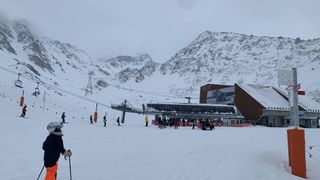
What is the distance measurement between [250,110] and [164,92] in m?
111

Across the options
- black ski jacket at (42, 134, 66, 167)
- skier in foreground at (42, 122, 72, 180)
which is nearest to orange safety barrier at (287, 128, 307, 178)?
skier in foreground at (42, 122, 72, 180)

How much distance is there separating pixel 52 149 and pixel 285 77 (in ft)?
30.2

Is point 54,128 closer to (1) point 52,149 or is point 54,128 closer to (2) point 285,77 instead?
(1) point 52,149

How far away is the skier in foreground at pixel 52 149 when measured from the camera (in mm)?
7578

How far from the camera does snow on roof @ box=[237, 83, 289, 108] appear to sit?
72.1m

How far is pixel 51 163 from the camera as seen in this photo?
7.59 metres

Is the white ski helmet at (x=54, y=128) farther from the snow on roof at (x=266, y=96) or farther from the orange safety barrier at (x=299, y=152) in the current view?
the snow on roof at (x=266, y=96)

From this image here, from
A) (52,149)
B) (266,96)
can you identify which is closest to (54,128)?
(52,149)

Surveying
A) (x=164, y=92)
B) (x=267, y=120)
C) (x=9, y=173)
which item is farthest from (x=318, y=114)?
(x=164, y=92)

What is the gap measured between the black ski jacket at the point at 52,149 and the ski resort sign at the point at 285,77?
8735mm

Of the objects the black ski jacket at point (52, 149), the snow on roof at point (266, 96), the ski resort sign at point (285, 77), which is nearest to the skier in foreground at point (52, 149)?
the black ski jacket at point (52, 149)

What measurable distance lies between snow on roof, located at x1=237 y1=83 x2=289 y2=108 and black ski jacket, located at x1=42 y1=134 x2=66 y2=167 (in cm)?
6595

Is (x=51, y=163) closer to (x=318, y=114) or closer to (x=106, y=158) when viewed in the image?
(x=106, y=158)

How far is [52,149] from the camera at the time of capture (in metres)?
7.68
